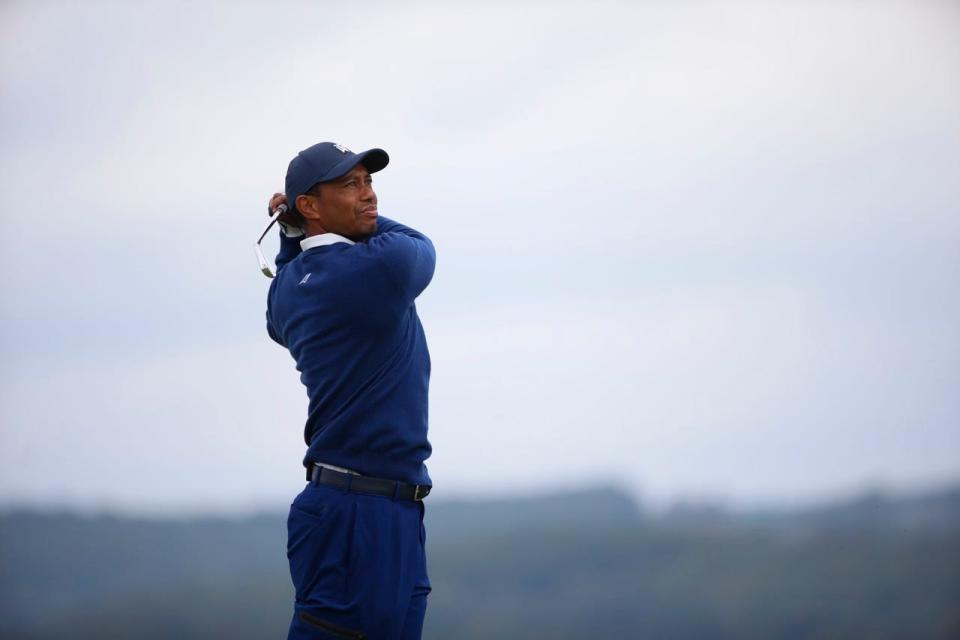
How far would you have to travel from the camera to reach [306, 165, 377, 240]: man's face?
534 cm

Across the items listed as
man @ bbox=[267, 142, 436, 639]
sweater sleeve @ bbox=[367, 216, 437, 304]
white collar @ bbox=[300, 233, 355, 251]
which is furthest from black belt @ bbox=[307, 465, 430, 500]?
white collar @ bbox=[300, 233, 355, 251]

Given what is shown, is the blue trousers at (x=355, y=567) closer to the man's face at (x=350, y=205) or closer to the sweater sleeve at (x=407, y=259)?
the sweater sleeve at (x=407, y=259)

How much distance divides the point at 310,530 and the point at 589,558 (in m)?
65.2

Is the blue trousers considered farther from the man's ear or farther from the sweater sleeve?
the man's ear

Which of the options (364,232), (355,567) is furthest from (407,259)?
(355,567)

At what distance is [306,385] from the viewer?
5473 millimetres

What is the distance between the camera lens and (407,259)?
17.1ft

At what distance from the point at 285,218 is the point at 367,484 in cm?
110

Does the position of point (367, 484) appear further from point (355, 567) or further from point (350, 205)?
point (350, 205)

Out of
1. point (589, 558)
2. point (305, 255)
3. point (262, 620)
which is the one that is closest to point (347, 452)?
point (305, 255)

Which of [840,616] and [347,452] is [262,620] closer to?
[840,616]

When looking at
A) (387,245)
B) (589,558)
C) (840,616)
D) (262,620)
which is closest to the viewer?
(387,245)

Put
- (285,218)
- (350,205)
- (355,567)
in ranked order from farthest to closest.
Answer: (285,218) < (350,205) < (355,567)

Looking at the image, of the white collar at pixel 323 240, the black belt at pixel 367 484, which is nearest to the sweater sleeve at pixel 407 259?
the white collar at pixel 323 240
